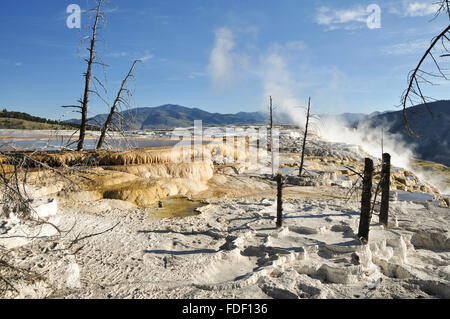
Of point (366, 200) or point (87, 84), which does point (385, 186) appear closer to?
point (366, 200)

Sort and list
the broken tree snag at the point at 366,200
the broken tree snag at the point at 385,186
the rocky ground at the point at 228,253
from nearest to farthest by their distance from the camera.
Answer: the rocky ground at the point at 228,253, the broken tree snag at the point at 366,200, the broken tree snag at the point at 385,186

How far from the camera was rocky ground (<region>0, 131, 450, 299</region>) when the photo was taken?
575 centimetres

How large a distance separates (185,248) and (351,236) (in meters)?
5.67

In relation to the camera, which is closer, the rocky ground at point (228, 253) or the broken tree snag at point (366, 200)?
the rocky ground at point (228, 253)

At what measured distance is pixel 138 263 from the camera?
6.99 metres

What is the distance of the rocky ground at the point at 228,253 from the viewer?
575 cm

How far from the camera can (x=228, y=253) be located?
25.8 feet

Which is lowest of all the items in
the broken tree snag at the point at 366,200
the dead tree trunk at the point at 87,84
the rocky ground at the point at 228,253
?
the rocky ground at the point at 228,253

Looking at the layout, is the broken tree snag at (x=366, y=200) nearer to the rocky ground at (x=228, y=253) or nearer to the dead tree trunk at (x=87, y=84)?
the rocky ground at (x=228, y=253)

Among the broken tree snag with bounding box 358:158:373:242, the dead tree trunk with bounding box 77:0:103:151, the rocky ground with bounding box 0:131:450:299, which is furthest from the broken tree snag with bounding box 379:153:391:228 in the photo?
the dead tree trunk with bounding box 77:0:103:151

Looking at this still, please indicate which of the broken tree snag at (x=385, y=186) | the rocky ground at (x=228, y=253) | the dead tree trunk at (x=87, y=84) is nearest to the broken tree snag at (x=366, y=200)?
the rocky ground at (x=228, y=253)

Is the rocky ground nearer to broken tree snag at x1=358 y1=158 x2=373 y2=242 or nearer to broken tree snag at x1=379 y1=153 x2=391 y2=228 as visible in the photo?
broken tree snag at x1=358 y1=158 x2=373 y2=242
